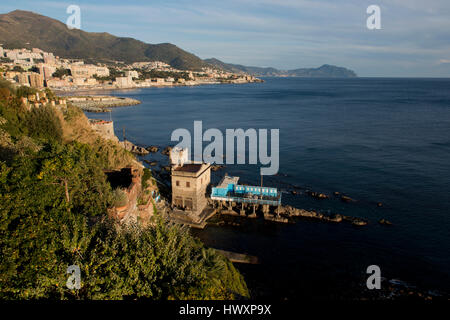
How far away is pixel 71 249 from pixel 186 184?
70.8 ft

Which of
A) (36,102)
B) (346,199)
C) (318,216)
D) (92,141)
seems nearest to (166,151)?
(92,141)

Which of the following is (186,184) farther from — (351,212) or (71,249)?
(71,249)

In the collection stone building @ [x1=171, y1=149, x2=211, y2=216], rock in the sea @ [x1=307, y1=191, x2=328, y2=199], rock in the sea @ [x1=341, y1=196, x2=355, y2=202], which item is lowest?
rock in the sea @ [x1=341, y1=196, x2=355, y2=202]

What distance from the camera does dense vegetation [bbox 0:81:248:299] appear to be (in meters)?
8.74

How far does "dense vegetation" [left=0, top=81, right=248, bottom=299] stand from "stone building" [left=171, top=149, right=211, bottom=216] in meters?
16.3

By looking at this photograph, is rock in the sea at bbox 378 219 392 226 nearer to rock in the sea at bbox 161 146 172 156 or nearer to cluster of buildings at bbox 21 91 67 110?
rock in the sea at bbox 161 146 172 156

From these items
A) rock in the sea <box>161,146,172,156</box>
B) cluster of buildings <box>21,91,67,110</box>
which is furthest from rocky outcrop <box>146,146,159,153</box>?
cluster of buildings <box>21,91,67,110</box>

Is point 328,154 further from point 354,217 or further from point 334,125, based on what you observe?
point 334,125

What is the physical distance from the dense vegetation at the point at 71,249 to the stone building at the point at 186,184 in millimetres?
16271

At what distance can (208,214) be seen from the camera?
32.7 m

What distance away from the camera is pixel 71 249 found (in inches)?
383

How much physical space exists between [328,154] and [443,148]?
72.2ft

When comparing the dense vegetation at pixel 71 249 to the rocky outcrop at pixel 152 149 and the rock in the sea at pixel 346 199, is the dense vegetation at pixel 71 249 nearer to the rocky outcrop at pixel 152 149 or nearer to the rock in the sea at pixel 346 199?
the rock in the sea at pixel 346 199
